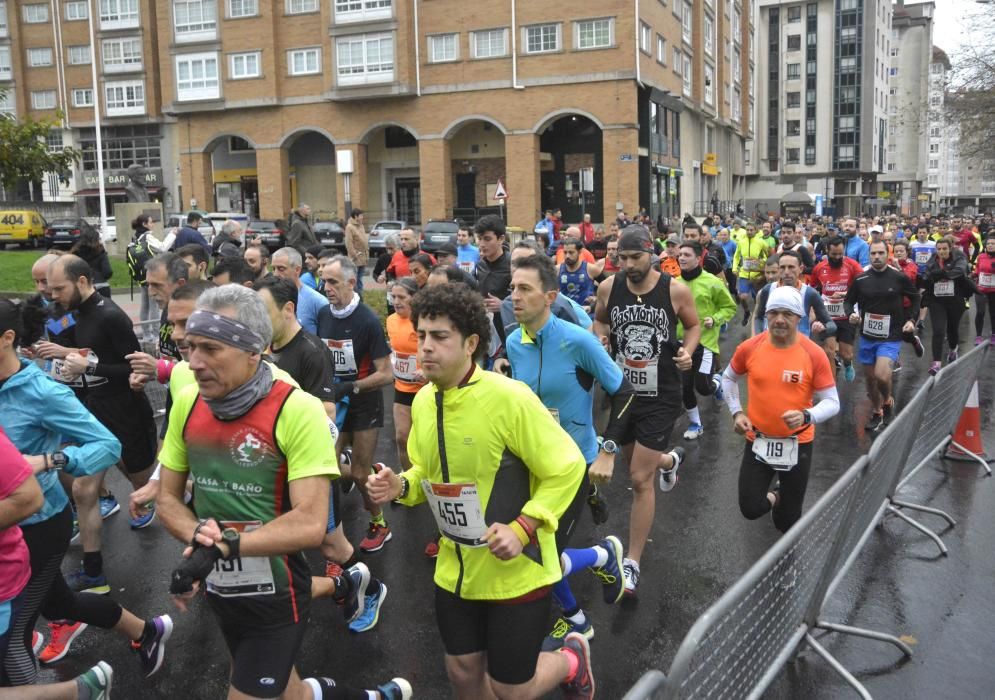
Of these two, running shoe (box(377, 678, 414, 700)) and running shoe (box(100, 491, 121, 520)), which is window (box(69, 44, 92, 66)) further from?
running shoe (box(377, 678, 414, 700))

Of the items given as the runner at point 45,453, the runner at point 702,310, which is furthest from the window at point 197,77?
the runner at point 45,453

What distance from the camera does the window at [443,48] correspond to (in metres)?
43.6

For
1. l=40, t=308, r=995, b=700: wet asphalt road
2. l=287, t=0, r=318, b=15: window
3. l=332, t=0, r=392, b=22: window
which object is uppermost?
l=287, t=0, r=318, b=15: window

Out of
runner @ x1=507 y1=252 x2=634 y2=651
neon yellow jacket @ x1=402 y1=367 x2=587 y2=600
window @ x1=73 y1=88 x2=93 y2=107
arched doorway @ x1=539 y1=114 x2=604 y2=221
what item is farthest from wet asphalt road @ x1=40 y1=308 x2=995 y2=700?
window @ x1=73 y1=88 x2=93 y2=107

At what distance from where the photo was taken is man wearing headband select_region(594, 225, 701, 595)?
5746 mm

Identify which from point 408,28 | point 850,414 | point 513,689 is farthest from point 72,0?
point 513,689

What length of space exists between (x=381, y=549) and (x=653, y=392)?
2.29 m

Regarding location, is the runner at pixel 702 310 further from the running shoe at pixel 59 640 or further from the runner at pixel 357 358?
the running shoe at pixel 59 640

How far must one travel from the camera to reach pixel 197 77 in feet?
159

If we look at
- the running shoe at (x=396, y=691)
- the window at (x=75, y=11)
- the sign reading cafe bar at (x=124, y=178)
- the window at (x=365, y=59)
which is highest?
the window at (x=75, y=11)

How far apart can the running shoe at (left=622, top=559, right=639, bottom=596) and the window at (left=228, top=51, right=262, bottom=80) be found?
4642 cm

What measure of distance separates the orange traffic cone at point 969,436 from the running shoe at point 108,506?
7.89 metres

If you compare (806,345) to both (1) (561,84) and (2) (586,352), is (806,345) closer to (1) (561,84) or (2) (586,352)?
(2) (586,352)

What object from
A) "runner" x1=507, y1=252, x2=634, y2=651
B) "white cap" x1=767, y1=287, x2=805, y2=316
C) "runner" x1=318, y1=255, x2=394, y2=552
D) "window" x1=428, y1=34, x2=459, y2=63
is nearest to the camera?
"runner" x1=507, y1=252, x2=634, y2=651
